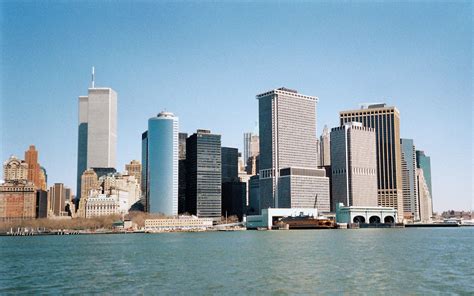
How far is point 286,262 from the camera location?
68.0 m

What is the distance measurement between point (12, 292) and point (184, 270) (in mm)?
18106

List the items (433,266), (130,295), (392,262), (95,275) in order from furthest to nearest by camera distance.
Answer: (392,262)
(433,266)
(95,275)
(130,295)

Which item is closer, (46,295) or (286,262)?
(46,295)

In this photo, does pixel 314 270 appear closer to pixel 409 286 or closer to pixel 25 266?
pixel 409 286

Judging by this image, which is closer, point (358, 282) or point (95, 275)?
point (358, 282)

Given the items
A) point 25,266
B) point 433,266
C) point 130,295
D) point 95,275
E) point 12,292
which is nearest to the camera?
point 130,295

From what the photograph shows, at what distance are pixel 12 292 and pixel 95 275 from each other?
10854 millimetres

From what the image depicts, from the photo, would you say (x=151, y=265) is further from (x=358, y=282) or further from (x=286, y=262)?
(x=358, y=282)

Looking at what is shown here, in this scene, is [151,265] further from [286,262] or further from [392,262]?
[392,262]

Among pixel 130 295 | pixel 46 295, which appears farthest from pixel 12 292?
pixel 130 295

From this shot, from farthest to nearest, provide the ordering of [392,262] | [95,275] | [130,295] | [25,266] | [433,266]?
[25,266], [392,262], [433,266], [95,275], [130,295]

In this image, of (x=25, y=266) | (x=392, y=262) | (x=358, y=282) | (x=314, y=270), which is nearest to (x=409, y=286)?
(x=358, y=282)

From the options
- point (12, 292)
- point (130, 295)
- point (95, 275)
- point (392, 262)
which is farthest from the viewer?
point (392, 262)

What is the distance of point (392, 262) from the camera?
218 ft
